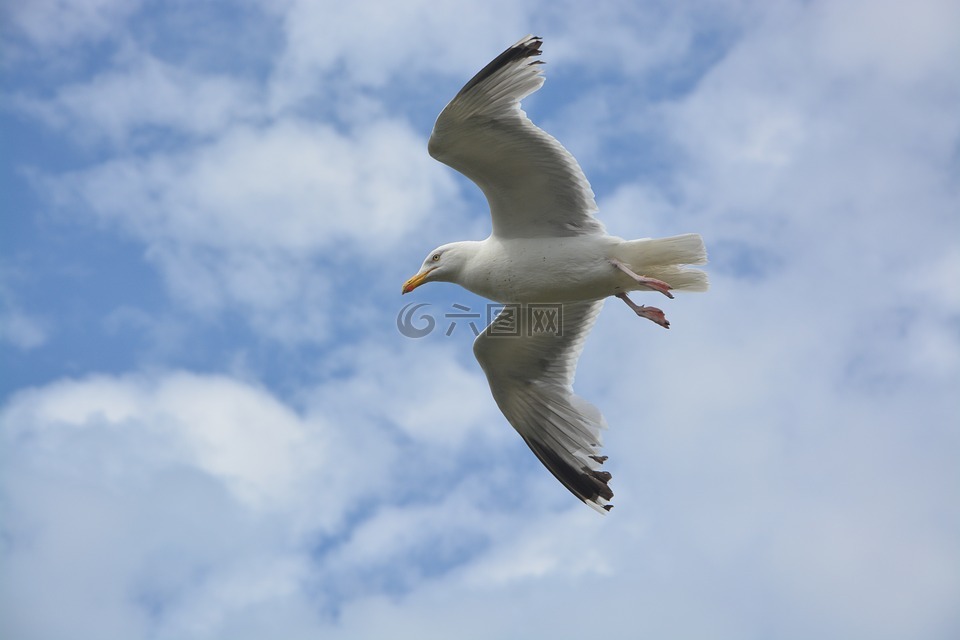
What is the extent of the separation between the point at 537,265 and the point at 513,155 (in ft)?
3.18

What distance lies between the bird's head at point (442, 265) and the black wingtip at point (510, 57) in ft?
5.42

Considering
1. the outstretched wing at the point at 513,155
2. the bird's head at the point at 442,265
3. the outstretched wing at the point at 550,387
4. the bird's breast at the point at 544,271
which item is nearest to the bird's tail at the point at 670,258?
the bird's breast at the point at 544,271

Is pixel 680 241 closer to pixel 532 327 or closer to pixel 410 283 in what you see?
pixel 532 327

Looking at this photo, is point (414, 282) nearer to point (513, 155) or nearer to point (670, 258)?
point (513, 155)

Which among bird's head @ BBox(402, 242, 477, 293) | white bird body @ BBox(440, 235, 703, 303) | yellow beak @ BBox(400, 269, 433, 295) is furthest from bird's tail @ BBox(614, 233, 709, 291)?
yellow beak @ BBox(400, 269, 433, 295)

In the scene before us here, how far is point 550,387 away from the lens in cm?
1120

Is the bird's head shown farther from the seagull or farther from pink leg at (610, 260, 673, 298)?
pink leg at (610, 260, 673, 298)

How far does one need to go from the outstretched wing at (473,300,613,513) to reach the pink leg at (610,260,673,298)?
1131 mm

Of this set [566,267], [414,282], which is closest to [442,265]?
[414,282]

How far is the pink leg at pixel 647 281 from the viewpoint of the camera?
9828 mm

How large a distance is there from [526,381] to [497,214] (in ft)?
5.80

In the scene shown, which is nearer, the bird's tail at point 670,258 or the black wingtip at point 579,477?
the bird's tail at point 670,258

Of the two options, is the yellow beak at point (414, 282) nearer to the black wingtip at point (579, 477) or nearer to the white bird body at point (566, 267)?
the white bird body at point (566, 267)

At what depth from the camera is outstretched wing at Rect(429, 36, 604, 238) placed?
9477mm
